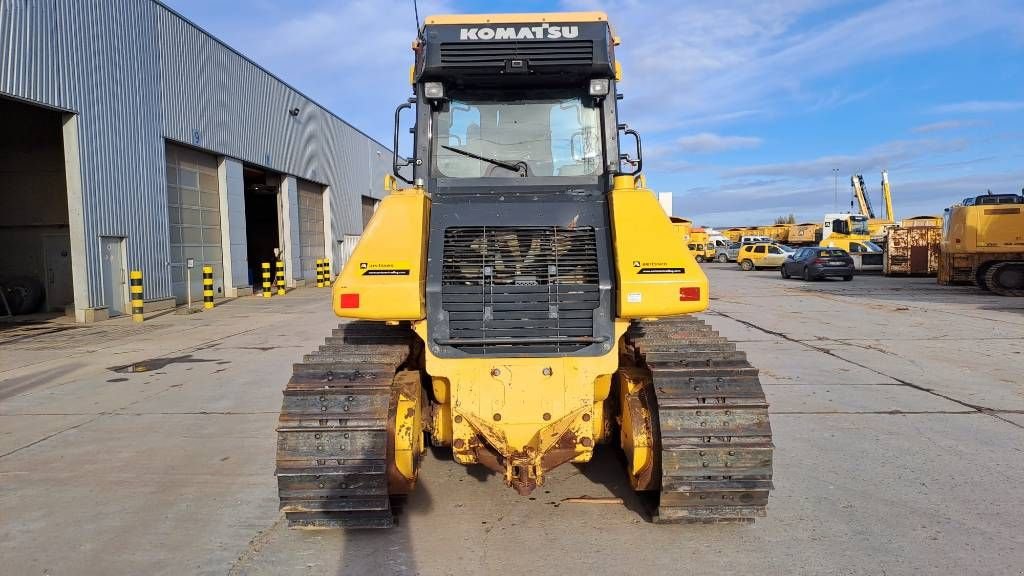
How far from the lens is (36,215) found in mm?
19141

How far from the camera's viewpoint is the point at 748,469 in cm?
388

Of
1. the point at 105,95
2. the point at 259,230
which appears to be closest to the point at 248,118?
the point at 105,95

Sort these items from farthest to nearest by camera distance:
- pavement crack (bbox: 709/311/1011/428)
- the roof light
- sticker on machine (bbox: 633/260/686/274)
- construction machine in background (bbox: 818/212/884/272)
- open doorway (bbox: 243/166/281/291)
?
construction machine in background (bbox: 818/212/884/272), open doorway (bbox: 243/166/281/291), pavement crack (bbox: 709/311/1011/428), the roof light, sticker on machine (bbox: 633/260/686/274)

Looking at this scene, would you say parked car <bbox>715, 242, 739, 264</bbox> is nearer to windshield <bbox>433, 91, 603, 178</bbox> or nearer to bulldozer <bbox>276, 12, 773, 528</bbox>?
windshield <bbox>433, 91, 603, 178</bbox>

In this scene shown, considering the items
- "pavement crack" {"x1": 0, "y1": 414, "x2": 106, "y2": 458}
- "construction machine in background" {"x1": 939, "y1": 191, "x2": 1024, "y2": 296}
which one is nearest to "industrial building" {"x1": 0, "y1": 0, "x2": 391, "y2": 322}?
"pavement crack" {"x1": 0, "y1": 414, "x2": 106, "y2": 458}

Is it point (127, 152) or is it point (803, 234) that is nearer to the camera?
point (127, 152)

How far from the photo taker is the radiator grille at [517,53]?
4.64 m

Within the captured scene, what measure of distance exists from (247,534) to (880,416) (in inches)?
232

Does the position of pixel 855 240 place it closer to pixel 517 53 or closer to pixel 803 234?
pixel 803 234

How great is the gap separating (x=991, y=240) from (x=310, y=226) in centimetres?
2526

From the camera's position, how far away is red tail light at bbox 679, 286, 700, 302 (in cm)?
393

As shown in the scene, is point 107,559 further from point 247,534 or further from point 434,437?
point 434,437

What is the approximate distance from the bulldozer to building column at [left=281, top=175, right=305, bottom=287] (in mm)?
23569

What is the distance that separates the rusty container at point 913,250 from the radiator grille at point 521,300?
2997cm
